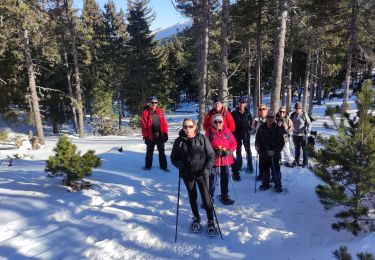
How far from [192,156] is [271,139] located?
2.63 metres

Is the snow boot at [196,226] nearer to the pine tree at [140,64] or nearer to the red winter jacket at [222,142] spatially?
the red winter jacket at [222,142]

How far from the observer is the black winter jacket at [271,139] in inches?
308

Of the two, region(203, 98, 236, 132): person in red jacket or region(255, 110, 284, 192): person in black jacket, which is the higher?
region(203, 98, 236, 132): person in red jacket

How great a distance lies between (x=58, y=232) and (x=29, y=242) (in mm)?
510

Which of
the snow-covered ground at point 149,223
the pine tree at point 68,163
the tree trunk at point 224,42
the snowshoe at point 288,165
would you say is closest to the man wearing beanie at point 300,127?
the snowshoe at point 288,165

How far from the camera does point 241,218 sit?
22.3 ft

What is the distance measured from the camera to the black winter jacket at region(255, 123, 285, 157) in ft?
25.7

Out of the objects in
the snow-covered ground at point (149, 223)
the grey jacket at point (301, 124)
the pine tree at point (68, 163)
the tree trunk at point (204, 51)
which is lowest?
the snow-covered ground at point (149, 223)

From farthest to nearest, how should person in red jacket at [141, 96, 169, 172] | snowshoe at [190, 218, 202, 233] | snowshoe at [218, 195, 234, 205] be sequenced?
1. person in red jacket at [141, 96, 169, 172]
2. snowshoe at [218, 195, 234, 205]
3. snowshoe at [190, 218, 202, 233]

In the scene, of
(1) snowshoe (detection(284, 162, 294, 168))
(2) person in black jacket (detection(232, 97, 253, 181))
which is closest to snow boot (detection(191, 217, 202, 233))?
(2) person in black jacket (detection(232, 97, 253, 181))

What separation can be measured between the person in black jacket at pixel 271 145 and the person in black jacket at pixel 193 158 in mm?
2266

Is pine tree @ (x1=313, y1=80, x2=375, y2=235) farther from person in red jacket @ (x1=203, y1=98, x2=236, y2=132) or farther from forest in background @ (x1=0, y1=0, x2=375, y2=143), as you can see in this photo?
forest in background @ (x1=0, y1=0, x2=375, y2=143)

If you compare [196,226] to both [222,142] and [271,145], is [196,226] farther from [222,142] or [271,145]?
[271,145]

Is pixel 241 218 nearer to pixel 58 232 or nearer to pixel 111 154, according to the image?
pixel 58 232
